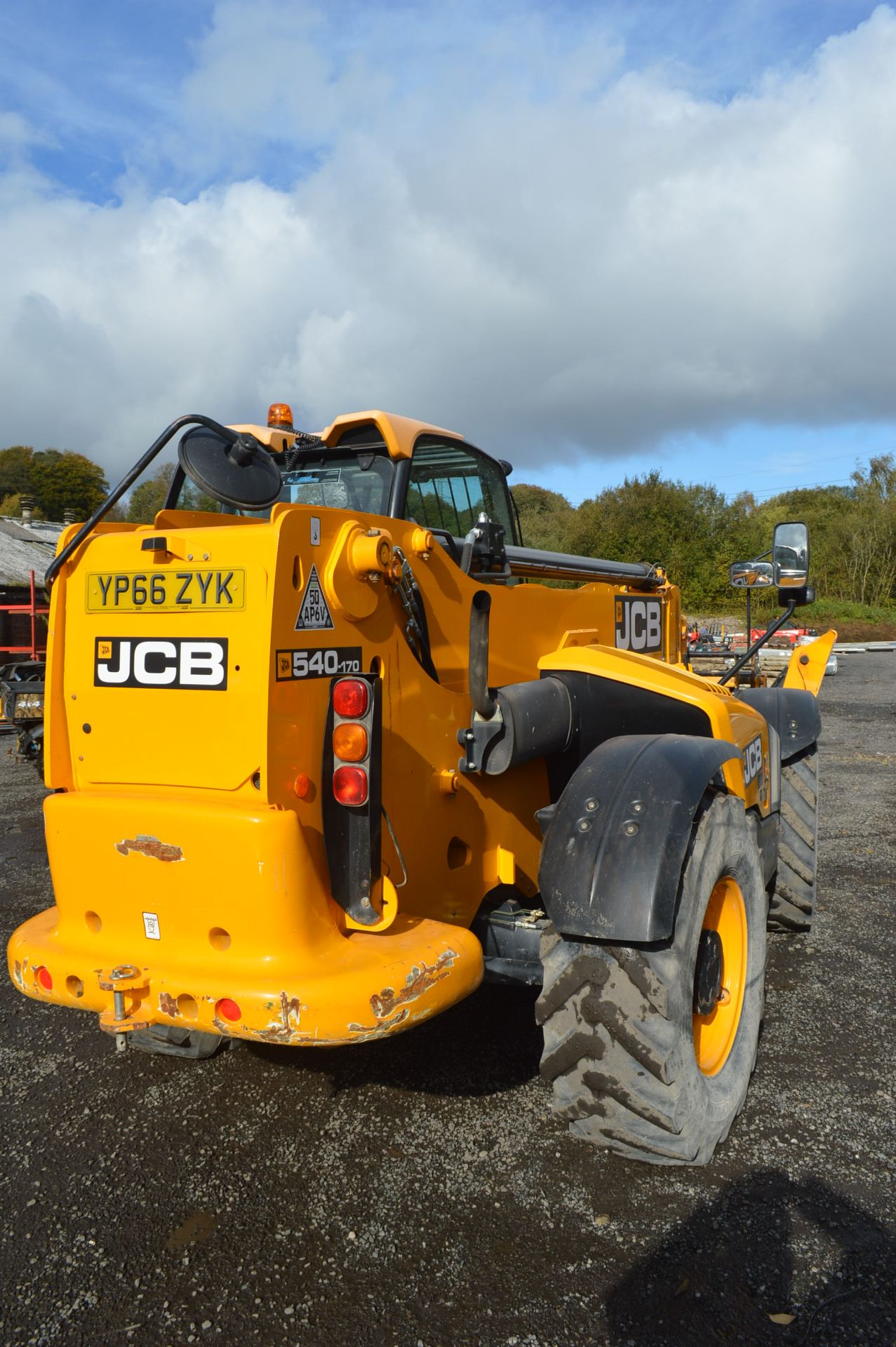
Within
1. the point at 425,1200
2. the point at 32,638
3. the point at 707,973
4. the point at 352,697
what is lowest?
the point at 425,1200

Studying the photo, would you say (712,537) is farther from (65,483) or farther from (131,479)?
(65,483)

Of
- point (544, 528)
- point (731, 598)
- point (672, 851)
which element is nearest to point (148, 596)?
point (672, 851)

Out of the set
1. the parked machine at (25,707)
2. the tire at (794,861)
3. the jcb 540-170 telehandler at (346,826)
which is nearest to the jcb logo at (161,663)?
the jcb 540-170 telehandler at (346,826)

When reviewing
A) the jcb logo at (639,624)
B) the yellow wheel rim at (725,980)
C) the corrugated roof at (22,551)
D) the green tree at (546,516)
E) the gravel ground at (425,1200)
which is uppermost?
the green tree at (546,516)

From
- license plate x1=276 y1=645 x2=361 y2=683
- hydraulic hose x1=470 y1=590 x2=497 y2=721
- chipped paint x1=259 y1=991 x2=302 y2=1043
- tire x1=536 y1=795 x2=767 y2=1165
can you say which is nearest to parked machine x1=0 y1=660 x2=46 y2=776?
hydraulic hose x1=470 y1=590 x2=497 y2=721

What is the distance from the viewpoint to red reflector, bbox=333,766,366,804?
262 centimetres

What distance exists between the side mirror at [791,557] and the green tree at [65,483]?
2358 inches

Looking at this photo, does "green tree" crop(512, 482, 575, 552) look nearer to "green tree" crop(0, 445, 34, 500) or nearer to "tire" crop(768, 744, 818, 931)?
"tire" crop(768, 744, 818, 931)

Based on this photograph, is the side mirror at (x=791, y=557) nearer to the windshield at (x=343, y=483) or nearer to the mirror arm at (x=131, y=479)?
the windshield at (x=343, y=483)

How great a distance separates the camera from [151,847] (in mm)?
2633

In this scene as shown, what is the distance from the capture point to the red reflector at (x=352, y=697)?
8.61 ft

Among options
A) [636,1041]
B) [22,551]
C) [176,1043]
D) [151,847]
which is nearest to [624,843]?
[636,1041]

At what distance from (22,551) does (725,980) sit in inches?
1043

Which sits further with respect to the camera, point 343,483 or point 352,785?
point 343,483
